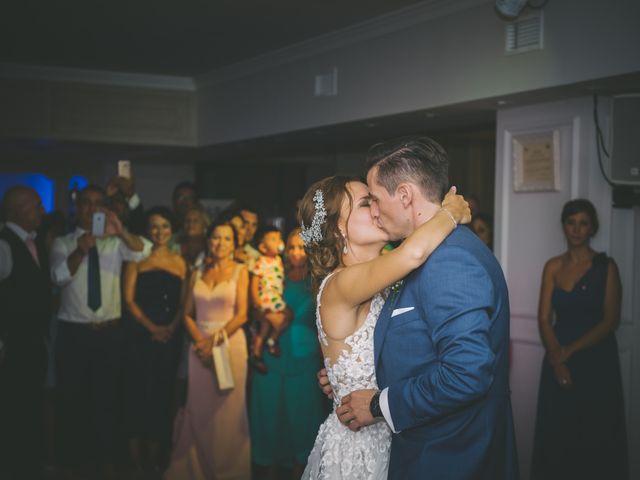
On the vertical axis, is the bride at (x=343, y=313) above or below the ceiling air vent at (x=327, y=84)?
below

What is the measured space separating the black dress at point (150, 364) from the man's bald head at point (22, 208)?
2.72ft

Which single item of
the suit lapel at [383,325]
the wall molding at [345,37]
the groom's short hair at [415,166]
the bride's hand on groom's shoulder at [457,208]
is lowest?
Result: the suit lapel at [383,325]

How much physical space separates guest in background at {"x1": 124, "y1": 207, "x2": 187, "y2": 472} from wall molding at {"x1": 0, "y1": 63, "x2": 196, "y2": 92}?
2.87 m

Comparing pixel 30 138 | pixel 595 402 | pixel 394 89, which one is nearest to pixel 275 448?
pixel 595 402

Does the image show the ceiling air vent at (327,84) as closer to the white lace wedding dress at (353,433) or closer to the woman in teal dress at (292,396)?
the woman in teal dress at (292,396)

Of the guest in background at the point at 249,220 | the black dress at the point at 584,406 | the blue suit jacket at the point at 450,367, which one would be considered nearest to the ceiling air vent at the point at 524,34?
the black dress at the point at 584,406

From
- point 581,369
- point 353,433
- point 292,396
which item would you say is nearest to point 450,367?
point 353,433

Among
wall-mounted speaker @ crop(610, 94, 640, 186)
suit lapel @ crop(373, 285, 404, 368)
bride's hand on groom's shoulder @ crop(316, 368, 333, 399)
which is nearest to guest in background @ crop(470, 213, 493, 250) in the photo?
wall-mounted speaker @ crop(610, 94, 640, 186)

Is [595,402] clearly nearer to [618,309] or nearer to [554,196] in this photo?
[618,309]

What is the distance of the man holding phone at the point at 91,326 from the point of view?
4.64 meters

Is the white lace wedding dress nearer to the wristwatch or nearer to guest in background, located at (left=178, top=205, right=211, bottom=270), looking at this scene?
the wristwatch

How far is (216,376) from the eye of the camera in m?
4.31

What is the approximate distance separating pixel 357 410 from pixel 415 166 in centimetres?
65

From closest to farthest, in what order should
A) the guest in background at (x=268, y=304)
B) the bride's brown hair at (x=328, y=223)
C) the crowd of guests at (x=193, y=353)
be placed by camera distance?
1. the bride's brown hair at (x=328, y=223)
2. the crowd of guests at (x=193, y=353)
3. the guest in background at (x=268, y=304)
